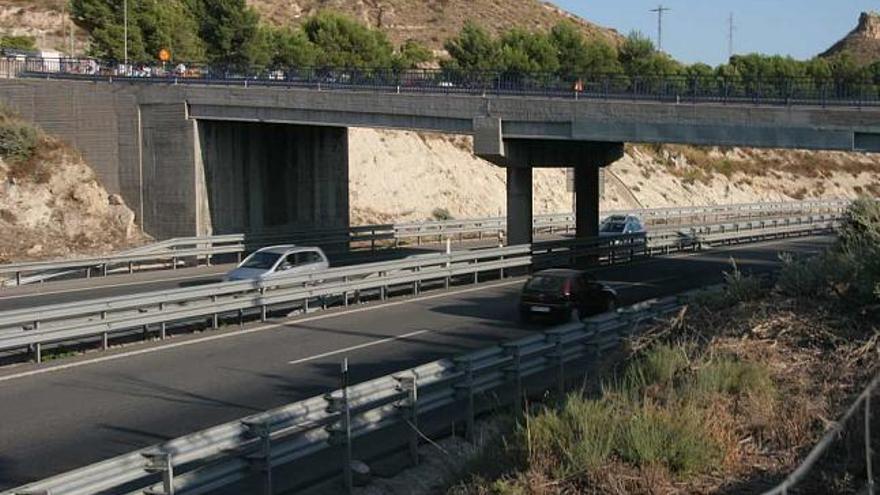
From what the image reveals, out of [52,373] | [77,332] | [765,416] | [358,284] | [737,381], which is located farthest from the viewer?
[358,284]

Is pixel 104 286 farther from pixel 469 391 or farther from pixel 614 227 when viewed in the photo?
pixel 614 227

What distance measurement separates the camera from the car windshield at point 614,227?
46972 millimetres

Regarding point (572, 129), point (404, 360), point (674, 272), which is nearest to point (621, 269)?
point (674, 272)

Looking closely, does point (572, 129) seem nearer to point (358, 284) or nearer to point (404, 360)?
point (358, 284)

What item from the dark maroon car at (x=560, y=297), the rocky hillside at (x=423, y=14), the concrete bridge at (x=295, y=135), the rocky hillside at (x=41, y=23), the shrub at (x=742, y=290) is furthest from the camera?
the rocky hillside at (x=423, y=14)

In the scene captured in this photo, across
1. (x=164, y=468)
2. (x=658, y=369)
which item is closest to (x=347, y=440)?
(x=164, y=468)

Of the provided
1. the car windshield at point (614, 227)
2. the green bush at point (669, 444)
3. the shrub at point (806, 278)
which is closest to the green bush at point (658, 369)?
the green bush at point (669, 444)

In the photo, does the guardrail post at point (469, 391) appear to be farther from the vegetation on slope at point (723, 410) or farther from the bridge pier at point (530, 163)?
the bridge pier at point (530, 163)

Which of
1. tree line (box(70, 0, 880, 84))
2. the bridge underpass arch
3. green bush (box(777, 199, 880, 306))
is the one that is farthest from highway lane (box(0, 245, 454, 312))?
tree line (box(70, 0, 880, 84))

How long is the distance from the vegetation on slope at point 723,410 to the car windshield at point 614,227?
34042mm

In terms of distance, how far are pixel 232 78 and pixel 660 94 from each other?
17330mm

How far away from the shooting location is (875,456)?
7.81m

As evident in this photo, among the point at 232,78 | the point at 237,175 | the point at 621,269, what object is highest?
the point at 232,78

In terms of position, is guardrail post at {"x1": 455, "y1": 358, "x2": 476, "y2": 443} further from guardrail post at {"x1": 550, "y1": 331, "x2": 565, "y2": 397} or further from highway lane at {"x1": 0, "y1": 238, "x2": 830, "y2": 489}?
highway lane at {"x1": 0, "y1": 238, "x2": 830, "y2": 489}
